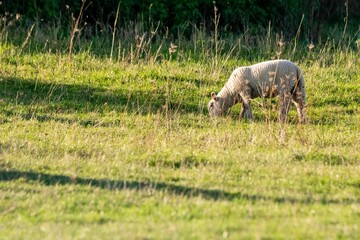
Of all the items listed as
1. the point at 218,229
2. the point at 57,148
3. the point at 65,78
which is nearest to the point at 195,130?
the point at 57,148

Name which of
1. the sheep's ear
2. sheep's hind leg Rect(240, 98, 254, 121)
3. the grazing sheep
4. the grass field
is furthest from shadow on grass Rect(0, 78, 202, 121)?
sheep's hind leg Rect(240, 98, 254, 121)

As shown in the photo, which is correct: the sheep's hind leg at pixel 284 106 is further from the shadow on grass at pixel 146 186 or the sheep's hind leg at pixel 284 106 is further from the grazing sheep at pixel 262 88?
the shadow on grass at pixel 146 186

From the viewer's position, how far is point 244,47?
18.3m

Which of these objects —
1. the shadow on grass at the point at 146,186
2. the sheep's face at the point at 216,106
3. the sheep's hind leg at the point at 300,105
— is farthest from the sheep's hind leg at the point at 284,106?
the shadow on grass at the point at 146,186

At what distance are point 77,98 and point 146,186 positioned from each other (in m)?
6.41

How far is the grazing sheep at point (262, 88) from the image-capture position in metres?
13.8

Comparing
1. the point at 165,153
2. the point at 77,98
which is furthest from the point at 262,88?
the point at 165,153

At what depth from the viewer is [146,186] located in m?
8.87

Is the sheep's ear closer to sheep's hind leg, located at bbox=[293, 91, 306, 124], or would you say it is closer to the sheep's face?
the sheep's face

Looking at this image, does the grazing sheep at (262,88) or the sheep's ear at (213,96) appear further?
the sheep's ear at (213,96)

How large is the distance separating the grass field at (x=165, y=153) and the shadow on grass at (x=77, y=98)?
2cm

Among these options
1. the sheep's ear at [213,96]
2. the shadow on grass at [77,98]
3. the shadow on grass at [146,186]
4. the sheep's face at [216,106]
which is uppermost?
the shadow on grass at [146,186]

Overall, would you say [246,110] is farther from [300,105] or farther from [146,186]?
[146,186]

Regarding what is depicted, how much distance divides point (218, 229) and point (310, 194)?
175cm
